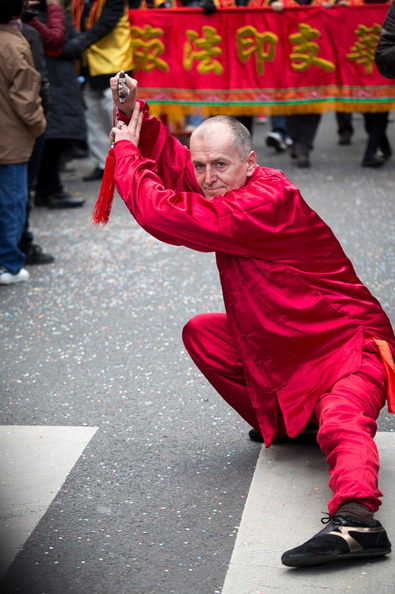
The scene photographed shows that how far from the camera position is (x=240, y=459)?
3213 millimetres

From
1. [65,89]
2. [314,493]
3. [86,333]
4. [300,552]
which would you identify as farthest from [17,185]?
[300,552]

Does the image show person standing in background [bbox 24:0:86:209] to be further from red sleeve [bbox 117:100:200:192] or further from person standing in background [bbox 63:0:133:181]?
red sleeve [bbox 117:100:200:192]

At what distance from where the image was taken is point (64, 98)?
738cm

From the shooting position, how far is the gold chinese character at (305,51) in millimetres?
8234

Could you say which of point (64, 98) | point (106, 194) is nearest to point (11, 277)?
point (64, 98)

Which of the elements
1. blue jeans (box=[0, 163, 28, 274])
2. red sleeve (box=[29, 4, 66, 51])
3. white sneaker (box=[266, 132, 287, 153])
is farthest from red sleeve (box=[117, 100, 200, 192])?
white sneaker (box=[266, 132, 287, 153])

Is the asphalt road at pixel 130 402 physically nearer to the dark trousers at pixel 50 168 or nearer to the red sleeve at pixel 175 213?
the dark trousers at pixel 50 168

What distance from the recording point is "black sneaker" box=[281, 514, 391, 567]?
2.43m

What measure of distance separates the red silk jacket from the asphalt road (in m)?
0.44

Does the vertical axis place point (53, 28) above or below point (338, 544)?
below

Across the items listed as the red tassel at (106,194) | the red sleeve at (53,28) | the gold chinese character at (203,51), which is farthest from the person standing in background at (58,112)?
the red tassel at (106,194)

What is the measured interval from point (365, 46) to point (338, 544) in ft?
21.7

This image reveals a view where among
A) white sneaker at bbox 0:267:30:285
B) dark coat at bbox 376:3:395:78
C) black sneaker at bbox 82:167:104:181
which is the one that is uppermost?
dark coat at bbox 376:3:395:78

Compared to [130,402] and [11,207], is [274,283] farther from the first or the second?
[11,207]
